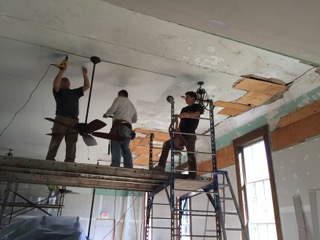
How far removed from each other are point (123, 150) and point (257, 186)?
7.59 ft

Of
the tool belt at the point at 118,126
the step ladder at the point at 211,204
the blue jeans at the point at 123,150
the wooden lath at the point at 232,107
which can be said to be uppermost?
the wooden lath at the point at 232,107

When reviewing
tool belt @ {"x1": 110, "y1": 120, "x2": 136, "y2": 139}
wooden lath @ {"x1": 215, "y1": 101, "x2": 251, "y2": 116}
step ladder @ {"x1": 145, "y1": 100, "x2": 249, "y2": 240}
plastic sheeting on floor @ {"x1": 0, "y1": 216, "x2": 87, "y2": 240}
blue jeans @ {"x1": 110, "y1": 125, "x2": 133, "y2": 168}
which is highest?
wooden lath @ {"x1": 215, "y1": 101, "x2": 251, "y2": 116}

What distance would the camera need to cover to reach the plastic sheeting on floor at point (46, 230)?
6.96 ft

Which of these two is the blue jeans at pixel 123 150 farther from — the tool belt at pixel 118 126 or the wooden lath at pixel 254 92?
the wooden lath at pixel 254 92

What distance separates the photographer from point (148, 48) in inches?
131

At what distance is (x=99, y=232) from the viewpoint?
354 inches

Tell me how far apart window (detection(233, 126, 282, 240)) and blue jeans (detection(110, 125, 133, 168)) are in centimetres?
216

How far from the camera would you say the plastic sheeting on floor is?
2.12 meters

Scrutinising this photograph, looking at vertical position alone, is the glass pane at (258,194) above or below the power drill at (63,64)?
below

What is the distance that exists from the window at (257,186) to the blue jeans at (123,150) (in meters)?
2.16

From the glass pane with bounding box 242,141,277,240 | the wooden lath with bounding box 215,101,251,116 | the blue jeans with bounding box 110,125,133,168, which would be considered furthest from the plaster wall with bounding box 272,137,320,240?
the blue jeans with bounding box 110,125,133,168

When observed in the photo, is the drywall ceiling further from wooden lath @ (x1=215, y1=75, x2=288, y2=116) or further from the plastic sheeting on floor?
the plastic sheeting on floor

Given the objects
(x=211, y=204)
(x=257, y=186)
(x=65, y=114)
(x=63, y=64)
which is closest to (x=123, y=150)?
(x=65, y=114)

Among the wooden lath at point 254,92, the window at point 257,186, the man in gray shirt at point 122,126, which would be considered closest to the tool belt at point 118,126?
the man in gray shirt at point 122,126
